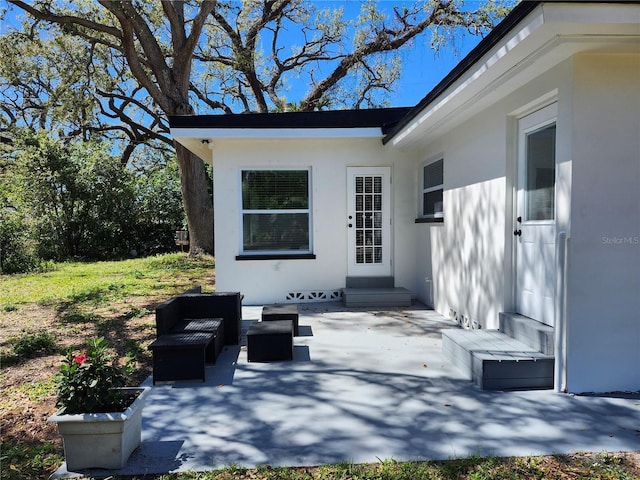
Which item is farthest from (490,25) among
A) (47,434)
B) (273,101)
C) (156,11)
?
(47,434)

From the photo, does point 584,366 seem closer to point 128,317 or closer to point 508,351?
point 508,351

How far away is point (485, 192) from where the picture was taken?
4.82m

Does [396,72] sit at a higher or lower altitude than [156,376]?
higher

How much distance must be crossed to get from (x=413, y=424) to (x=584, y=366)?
1512mm

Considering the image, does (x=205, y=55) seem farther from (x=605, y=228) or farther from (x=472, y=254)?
(x=605, y=228)

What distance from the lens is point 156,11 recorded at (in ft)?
48.5

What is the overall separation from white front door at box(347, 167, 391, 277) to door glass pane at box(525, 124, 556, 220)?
3358 millimetres

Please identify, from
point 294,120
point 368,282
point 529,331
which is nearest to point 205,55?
point 294,120

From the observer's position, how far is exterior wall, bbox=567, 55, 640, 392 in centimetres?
326

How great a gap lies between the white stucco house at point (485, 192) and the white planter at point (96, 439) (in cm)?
319

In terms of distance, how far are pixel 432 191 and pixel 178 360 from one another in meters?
4.69

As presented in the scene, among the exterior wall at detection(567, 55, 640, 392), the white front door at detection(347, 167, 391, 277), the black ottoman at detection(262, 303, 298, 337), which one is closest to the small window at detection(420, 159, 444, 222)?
the white front door at detection(347, 167, 391, 277)

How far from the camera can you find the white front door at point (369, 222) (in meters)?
A: 7.37

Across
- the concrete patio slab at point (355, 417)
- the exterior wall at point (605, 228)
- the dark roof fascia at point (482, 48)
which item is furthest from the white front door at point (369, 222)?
the exterior wall at point (605, 228)
